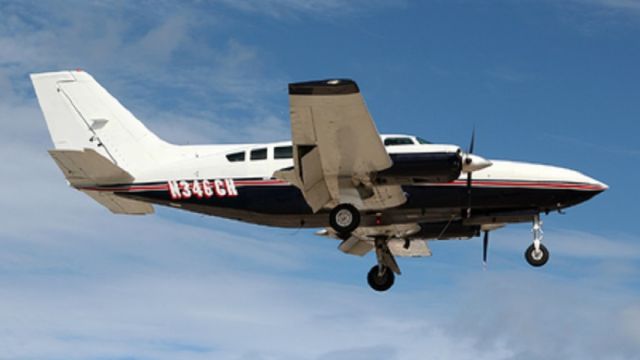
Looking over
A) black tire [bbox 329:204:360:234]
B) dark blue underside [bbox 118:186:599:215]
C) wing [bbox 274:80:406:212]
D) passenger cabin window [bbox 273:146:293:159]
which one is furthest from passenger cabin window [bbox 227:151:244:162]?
black tire [bbox 329:204:360:234]

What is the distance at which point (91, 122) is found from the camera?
30891mm

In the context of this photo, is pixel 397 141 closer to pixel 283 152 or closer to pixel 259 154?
pixel 283 152

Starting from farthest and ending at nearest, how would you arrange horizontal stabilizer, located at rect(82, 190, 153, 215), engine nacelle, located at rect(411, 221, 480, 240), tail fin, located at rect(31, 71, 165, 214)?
1. engine nacelle, located at rect(411, 221, 480, 240)
2. tail fin, located at rect(31, 71, 165, 214)
3. horizontal stabilizer, located at rect(82, 190, 153, 215)

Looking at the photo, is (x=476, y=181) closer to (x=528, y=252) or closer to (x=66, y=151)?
(x=528, y=252)

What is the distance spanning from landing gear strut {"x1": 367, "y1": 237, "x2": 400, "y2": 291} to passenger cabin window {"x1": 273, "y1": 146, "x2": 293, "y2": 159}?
197 inches

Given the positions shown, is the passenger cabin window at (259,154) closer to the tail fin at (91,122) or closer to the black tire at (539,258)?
the tail fin at (91,122)

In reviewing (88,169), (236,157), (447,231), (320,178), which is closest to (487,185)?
(447,231)

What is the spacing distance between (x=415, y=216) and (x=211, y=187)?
6122 millimetres

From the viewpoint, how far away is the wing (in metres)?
24.0

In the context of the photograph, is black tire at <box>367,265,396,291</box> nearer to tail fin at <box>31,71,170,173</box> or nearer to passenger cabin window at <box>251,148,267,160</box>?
passenger cabin window at <box>251,148,267,160</box>

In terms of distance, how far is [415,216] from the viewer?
29.1 m

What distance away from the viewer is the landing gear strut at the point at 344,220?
27234 millimetres

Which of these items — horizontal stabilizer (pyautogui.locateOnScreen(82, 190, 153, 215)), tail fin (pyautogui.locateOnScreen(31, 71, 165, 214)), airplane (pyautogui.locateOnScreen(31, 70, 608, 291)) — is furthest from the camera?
tail fin (pyautogui.locateOnScreen(31, 71, 165, 214))

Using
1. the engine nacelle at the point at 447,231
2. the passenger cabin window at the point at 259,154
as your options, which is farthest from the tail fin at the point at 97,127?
the engine nacelle at the point at 447,231
